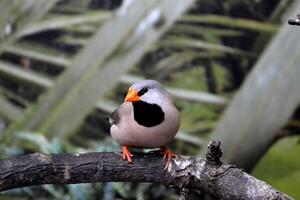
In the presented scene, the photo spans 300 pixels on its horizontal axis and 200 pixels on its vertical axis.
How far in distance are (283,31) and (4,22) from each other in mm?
705

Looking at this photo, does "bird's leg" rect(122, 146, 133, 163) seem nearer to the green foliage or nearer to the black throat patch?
the black throat patch

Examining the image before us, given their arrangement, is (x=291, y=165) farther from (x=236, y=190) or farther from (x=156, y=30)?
(x=236, y=190)

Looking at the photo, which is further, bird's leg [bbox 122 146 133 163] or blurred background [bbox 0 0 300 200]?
blurred background [bbox 0 0 300 200]

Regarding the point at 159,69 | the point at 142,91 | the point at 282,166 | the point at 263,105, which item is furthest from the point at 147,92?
the point at 159,69

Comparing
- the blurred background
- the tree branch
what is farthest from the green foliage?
the tree branch

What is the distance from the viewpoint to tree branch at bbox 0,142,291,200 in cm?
44

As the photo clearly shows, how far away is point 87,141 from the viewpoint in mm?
1220

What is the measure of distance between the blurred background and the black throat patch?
47 centimetres

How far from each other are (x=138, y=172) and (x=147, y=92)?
0.07m

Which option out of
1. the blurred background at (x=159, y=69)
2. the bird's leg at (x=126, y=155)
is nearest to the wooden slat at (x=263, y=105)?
the blurred background at (x=159, y=69)

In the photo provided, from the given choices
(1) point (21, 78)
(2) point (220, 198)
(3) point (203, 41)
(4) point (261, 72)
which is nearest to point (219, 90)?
(3) point (203, 41)

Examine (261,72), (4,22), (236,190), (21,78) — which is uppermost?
(4,22)

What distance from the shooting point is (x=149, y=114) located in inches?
17.4

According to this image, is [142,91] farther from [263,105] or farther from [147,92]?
[263,105]
